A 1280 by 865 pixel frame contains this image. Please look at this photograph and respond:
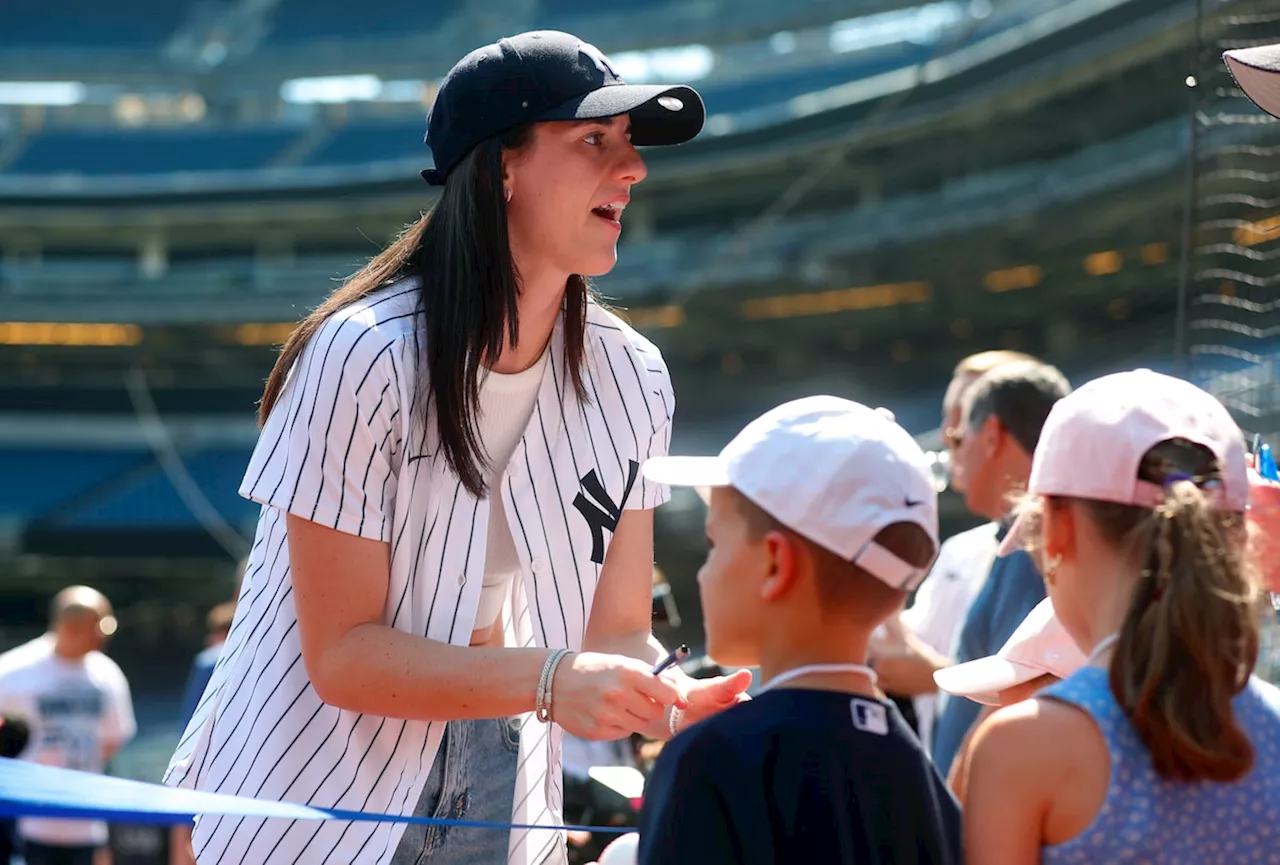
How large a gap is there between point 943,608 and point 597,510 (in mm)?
2891

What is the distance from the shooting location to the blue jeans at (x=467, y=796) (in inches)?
85.7

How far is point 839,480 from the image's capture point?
167cm

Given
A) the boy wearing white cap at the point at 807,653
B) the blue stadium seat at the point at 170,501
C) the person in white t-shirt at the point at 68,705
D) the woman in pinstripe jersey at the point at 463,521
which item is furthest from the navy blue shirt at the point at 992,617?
the blue stadium seat at the point at 170,501

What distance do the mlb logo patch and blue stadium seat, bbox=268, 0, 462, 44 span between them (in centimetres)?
3356

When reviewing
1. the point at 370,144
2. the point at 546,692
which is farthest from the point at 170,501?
the point at 546,692

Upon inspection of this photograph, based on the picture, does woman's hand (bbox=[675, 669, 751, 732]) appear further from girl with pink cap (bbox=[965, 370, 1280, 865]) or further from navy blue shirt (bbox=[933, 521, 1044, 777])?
navy blue shirt (bbox=[933, 521, 1044, 777])

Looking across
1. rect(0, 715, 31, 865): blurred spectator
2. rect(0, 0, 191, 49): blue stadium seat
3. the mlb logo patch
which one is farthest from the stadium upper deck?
the mlb logo patch

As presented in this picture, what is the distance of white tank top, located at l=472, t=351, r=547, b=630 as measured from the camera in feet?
7.51

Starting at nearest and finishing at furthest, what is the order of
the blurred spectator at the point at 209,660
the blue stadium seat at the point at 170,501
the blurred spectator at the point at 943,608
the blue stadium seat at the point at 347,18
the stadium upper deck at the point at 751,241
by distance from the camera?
the blurred spectator at the point at 943,608
the blurred spectator at the point at 209,660
the stadium upper deck at the point at 751,241
the blue stadium seat at the point at 170,501
the blue stadium seat at the point at 347,18

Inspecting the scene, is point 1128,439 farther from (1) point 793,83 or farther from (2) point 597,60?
(1) point 793,83

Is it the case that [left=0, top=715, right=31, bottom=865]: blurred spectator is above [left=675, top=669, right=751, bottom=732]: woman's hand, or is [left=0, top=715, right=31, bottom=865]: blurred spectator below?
below

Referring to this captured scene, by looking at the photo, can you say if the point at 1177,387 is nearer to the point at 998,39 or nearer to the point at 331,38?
the point at 998,39

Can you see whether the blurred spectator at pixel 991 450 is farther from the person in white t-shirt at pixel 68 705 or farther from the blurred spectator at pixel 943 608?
the person in white t-shirt at pixel 68 705

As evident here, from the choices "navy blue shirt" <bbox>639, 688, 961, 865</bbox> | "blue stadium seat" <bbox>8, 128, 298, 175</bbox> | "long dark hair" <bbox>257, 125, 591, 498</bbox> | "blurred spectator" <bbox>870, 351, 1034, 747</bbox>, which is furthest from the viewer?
"blue stadium seat" <bbox>8, 128, 298, 175</bbox>
